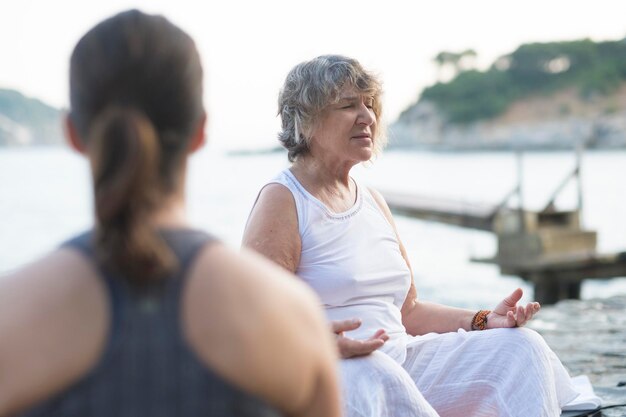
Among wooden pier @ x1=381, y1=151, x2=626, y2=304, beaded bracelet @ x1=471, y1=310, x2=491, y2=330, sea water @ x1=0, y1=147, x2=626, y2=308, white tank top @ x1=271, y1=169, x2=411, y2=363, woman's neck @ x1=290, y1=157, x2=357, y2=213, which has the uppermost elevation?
woman's neck @ x1=290, y1=157, x2=357, y2=213

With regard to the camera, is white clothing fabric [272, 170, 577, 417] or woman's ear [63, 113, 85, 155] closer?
woman's ear [63, 113, 85, 155]

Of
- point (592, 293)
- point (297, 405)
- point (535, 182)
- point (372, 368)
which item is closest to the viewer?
point (297, 405)

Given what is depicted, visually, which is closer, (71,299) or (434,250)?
(71,299)

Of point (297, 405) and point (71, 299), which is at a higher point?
point (71, 299)

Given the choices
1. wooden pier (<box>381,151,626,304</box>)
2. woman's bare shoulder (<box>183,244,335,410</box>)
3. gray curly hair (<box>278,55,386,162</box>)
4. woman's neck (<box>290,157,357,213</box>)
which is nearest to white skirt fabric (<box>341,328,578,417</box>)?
woman's neck (<box>290,157,357,213</box>)

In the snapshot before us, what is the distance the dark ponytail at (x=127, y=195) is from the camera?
1202 mm

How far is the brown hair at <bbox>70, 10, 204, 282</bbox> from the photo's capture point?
3.97 ft

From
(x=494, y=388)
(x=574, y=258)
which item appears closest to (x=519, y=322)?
(x=494, y=388)

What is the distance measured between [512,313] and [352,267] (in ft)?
1.85

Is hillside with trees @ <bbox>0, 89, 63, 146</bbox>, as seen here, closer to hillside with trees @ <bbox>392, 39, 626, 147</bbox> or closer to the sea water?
the sea water

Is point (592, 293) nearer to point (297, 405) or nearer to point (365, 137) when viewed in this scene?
point (365, 137)

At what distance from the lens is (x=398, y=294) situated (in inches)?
121

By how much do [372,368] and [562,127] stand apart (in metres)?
99.8

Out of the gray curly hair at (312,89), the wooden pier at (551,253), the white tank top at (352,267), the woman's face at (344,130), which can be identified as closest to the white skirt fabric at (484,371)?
the white tank top at (352,267)
